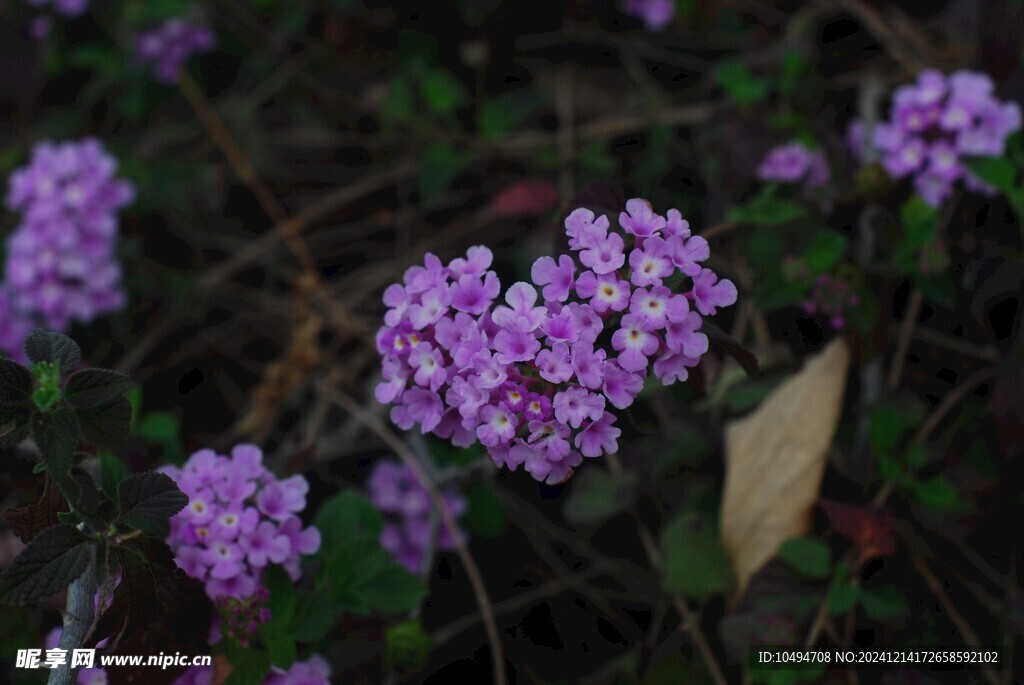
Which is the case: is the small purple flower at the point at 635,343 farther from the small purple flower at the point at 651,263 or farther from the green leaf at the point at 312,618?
the green leaf at the point at 312,618

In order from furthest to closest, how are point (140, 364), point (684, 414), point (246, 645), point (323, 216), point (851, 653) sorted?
point (323, 216)
point (140, 364)
point (684, 414)
point (851, 653)
point (246, 645)

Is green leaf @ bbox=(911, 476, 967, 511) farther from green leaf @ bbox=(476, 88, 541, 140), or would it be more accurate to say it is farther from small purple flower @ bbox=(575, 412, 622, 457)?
green leaf @ bbox=(476, 88, 541, 140)

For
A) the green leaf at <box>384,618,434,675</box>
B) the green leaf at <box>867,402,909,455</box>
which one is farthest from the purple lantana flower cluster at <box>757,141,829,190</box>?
the green leaf at <box>384,618,434,675</box>

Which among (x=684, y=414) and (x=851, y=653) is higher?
(x=684, y=414)

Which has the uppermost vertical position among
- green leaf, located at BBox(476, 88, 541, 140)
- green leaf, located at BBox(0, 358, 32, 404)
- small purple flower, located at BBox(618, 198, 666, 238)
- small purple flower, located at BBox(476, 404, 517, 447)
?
green leaf, located at BBox(476, 88, 541, 140)

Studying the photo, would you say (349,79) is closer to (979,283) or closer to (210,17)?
(210,17)

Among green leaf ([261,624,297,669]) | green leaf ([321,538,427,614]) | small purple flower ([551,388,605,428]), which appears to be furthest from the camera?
green leaf ([321,538,427,614])

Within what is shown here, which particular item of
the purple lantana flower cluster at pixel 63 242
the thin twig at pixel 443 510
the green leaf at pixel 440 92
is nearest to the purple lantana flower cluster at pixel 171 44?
the purple lantana flower cluster at pixel 63 242

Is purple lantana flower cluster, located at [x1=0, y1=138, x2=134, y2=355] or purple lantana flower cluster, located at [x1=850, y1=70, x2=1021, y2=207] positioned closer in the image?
purple lantana flower cluster, located at [x1=850, y1=70, x2=1021, y2=207]

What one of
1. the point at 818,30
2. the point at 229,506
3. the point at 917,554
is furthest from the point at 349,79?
the point at 917,554
